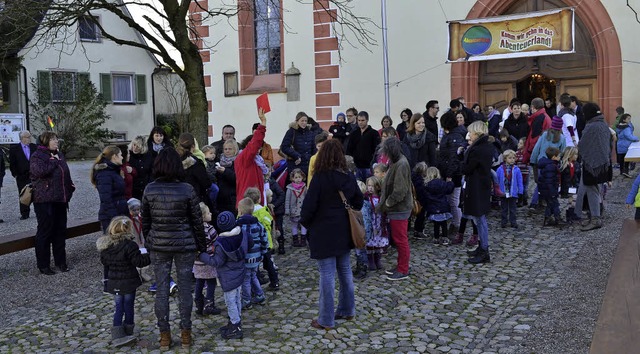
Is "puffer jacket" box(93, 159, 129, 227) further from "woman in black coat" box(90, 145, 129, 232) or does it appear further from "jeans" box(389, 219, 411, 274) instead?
"jeans" box(389, 219, 411, 274)

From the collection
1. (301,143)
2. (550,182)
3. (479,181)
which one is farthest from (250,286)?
(550,182)

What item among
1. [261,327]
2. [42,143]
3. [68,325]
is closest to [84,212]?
[42,143]

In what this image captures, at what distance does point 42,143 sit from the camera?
332 inches

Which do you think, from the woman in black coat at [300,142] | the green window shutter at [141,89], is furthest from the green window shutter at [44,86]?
the woman in black coat at [300,142]

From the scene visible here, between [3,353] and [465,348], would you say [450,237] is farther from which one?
[3,353]

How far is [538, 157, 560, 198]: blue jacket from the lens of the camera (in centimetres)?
977

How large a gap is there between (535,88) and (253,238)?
1235 centimetres

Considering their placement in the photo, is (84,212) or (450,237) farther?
(84,212)

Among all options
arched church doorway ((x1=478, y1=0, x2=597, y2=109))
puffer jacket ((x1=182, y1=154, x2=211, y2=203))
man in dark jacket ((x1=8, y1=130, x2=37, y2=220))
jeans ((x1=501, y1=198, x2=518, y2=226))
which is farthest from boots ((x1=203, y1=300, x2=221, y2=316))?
arched church doorway ((x1=478, y1=0, x2=597, y2=109))

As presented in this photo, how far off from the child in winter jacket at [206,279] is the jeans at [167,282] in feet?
2.15

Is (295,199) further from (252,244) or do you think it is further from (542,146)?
(542,146)

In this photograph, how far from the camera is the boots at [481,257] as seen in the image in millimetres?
8141

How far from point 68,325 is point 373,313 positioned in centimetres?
290

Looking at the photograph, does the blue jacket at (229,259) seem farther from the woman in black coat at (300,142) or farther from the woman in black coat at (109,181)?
the woman in black coat at (300,142)
